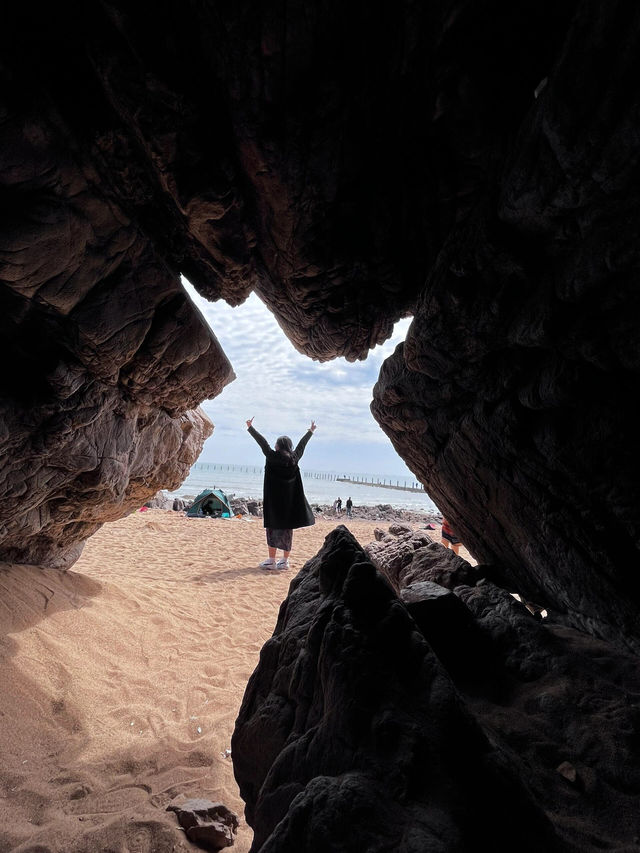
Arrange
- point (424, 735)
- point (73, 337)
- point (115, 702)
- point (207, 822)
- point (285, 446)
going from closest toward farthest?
point (424, 735) < point (207, 822) < point (73, 337) < point (115, 702) < point (285, 446)

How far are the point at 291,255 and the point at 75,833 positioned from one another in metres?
4.61

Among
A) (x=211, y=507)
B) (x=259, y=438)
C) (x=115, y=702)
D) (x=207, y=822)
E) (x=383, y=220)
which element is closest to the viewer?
(x=207, y=822)

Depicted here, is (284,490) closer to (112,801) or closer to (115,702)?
(115,702)

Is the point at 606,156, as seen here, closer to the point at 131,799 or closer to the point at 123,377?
the point at 123,377

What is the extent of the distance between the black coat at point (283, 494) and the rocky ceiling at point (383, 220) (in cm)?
489

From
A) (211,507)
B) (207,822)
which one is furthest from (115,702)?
(211,507)

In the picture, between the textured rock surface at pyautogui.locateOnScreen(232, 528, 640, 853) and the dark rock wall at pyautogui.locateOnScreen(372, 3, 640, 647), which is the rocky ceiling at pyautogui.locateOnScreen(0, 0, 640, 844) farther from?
the textured rock surface at pyautogui.locateOnScreen(232, 528, 640, 853)

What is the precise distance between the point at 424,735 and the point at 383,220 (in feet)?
11.1

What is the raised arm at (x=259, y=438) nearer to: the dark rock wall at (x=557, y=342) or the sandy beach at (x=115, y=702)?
the sandy beach at (x=115, y=702)

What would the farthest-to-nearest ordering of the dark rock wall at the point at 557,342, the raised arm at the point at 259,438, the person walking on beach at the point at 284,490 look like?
the person walking on beach at the point at 284,490 → the raised arm at the point at 259,438 → the dark rock wall at the point at 557,342

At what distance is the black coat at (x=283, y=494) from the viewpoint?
871 cm

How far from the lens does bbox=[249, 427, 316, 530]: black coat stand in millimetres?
8711

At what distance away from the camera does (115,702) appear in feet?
13.5

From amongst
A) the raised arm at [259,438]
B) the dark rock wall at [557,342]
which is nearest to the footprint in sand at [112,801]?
the dark rock wall at [557,342]
